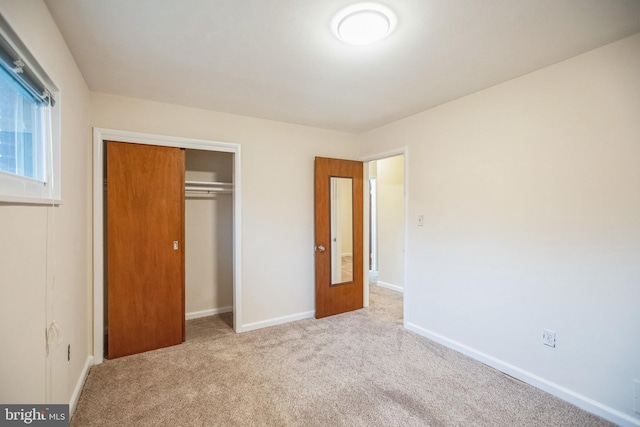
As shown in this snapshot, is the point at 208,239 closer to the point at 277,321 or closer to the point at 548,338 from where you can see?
the point at 277,321

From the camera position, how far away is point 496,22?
1621 millimetres

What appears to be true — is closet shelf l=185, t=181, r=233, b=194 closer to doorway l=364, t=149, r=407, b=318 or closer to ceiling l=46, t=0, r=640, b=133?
ceiling l=46, t=0, r=640, b=133

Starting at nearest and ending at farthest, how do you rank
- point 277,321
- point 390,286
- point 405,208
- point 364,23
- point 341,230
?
point 364,23
point 405,208
point 277,321
point 341,230
point 390,286

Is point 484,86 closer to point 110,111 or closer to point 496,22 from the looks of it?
point 496,22

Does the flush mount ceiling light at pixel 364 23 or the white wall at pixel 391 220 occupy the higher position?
the flush mount ceiling light at pixel 364 23

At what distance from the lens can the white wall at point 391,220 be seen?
15.7 ft

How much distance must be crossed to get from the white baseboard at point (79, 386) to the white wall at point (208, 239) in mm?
1211

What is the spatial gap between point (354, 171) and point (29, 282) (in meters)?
3.27

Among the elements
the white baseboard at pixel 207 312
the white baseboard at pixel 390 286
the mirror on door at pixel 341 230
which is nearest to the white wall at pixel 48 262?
the white baseboard at pixel 207 312

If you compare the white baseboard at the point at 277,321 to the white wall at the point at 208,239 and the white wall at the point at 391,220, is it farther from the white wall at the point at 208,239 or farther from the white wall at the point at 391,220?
the white wall at the point at 391,220

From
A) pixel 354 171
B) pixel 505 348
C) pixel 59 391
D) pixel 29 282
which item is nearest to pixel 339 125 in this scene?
pixel 354 171

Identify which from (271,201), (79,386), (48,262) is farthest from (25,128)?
(271,201)

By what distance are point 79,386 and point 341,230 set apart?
2.89 m

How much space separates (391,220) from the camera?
16.2 feet
